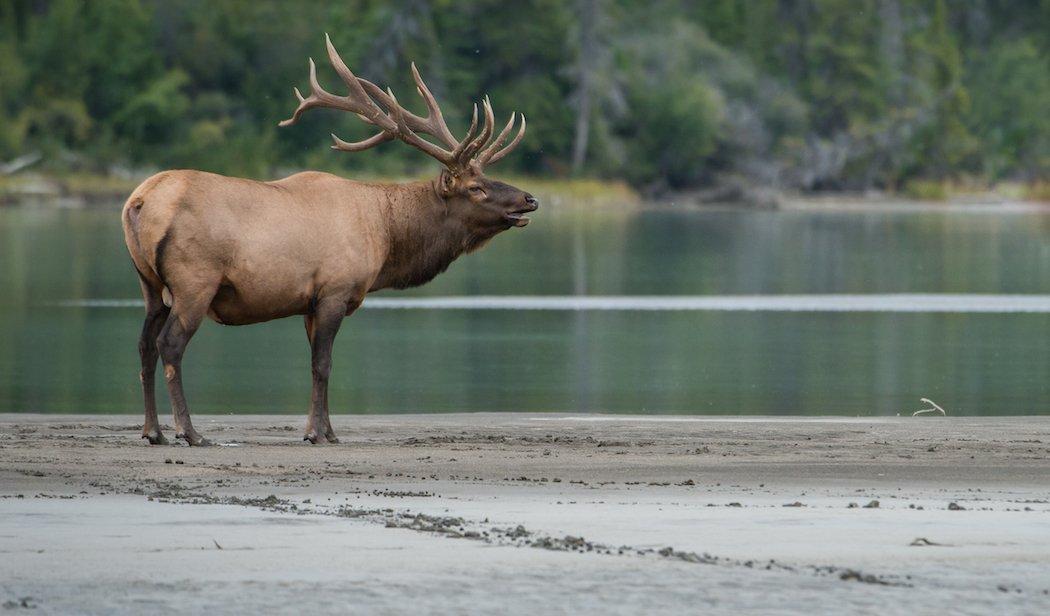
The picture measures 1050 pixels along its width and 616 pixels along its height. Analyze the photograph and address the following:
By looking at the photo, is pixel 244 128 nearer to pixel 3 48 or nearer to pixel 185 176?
pixel 3 48

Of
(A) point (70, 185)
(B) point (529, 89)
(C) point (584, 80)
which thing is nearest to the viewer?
(A) point (70, 185)

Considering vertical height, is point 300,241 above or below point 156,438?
above

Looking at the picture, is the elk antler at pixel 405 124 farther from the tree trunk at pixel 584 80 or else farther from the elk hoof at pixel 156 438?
the tree trunk at pixel 584 80

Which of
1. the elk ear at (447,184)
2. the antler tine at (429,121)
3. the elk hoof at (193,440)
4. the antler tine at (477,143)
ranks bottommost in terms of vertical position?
the elk hoof at (193,440)

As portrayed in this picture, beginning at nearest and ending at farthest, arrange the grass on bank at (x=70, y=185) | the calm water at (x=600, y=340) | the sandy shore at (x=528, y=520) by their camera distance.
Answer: the sandy shore at (x=528, y=520) < the calm water at (x=600, y=340) < the grass on bank at (x=70, y=185)

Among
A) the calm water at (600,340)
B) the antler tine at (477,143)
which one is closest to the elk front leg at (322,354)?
the antler tine at (477,143)

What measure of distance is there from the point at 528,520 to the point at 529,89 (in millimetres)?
78267

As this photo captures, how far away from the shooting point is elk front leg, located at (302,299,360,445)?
44.8ft

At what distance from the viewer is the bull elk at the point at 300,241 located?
13.3 m

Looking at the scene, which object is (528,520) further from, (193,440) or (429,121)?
(429,121)

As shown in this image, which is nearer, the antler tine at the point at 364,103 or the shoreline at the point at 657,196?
the antler tine at the point at 364,103

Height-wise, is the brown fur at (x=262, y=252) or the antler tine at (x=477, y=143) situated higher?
the antler tine at (x=477, y=143)

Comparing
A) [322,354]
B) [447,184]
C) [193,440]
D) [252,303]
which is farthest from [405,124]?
[193,440]

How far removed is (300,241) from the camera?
543 inches
